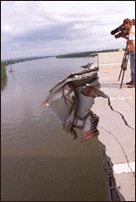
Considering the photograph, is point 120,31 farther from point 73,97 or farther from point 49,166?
point 49,166

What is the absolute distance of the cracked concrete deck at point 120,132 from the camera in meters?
2.23

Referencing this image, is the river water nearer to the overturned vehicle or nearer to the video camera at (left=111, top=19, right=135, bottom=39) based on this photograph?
the overturned vehicle

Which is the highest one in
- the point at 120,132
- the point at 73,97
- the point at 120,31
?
the point at 120,31

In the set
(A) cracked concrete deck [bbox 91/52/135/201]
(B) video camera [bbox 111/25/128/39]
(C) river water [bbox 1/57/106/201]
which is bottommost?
(C) river water [bbox 1/57/106/201]

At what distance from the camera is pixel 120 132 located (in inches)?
121

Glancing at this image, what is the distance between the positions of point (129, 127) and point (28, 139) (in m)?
15.1

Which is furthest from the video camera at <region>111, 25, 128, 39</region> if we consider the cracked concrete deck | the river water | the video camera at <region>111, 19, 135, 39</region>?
the river water

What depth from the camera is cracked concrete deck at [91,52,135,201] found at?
2.23m

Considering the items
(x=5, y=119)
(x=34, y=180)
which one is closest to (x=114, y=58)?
(x=34, y=180)

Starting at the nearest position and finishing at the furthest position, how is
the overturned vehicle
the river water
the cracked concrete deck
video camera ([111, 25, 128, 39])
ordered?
the cracked concrete deck → video camera ([111, 25, 128, 39]) → the overturned vehicle → the river water

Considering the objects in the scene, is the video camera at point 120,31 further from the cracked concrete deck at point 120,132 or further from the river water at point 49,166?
the river water at point 49,166

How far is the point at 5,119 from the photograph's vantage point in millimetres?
23094

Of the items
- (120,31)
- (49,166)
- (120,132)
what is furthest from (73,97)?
(49,166)

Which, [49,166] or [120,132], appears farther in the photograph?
[49,166]
